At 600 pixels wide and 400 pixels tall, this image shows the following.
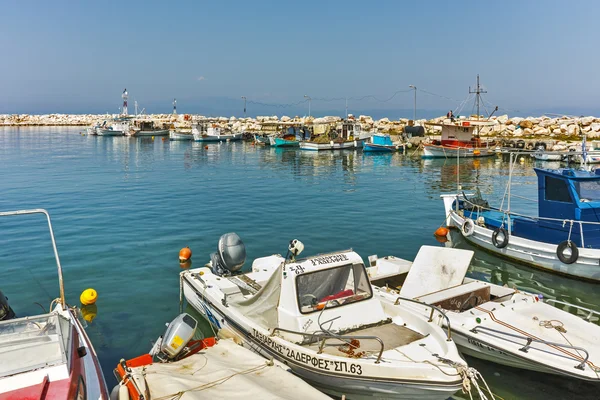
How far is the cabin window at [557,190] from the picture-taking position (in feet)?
53.2

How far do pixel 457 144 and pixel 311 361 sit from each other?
54.3 meters

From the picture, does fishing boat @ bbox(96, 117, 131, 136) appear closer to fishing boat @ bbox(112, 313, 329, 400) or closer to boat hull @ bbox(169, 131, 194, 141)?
boat hull @ bbox(169, 131, 194, 141)

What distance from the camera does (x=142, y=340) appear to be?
468 inches

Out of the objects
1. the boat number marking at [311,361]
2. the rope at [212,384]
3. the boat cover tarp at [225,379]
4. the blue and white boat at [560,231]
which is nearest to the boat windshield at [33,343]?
the boat cover tarp at [225,379]

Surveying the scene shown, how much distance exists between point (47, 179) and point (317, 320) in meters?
36.7

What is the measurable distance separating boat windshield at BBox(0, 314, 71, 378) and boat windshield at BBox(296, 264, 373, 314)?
14.1ft

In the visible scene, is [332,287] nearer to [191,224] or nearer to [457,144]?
[191,224]

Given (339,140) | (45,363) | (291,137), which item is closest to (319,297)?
(45,363)

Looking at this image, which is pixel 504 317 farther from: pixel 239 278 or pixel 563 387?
pixel 239 278

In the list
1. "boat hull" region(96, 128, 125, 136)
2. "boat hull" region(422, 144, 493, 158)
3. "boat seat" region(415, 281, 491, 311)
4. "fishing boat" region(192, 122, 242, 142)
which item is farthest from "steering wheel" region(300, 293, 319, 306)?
"boat hull" region(96, 128, 125, 136)

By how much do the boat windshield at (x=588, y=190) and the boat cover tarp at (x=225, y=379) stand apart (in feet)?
41.9

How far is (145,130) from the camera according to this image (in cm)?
10112

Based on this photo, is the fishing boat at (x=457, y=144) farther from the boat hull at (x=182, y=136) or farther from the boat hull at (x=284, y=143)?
the boat hull at (x=182, y=136)

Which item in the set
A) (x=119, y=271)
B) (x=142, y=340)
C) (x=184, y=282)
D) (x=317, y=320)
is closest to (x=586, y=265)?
(x=317, y=320)
